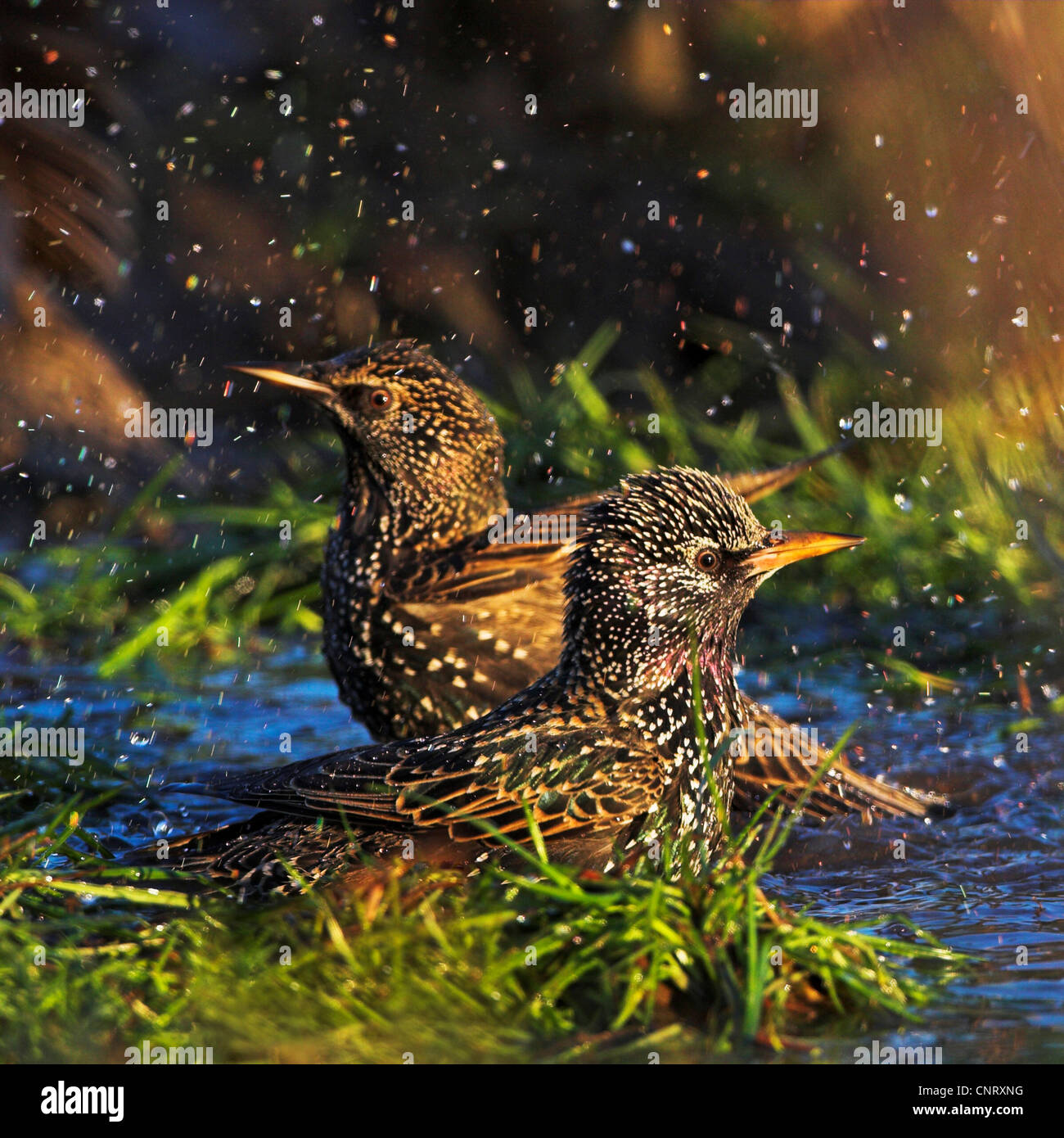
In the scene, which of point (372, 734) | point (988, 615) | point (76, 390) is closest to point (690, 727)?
point (372, 734)

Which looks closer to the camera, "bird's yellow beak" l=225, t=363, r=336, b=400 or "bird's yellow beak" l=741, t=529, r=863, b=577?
"bird's yellow beak" l=741, t=529, r=863, b=577

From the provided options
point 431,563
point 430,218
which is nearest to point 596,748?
point 431,563

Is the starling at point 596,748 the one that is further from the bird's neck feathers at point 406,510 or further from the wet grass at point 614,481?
the wet grass at point 614,481

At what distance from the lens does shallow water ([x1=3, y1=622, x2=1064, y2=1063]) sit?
3.14 m

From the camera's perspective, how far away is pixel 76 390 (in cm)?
750

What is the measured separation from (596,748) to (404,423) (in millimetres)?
1689

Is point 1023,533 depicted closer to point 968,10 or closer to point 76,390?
point 968,10

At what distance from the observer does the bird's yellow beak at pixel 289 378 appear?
4.78 m

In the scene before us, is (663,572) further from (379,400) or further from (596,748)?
(379,400)

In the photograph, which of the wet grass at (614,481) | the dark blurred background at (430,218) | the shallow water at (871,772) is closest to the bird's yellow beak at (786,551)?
the shallow water at (871,772)

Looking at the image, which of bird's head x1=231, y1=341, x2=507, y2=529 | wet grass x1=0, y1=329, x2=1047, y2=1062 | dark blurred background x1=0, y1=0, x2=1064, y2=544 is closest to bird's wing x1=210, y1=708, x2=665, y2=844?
wet grass x1=0, y1=329, x2=1047, y2=1062

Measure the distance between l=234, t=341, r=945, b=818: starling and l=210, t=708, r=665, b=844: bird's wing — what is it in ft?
2.66

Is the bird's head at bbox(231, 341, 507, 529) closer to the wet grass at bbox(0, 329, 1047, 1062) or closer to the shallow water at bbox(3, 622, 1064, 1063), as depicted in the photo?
the shallow water at bbox(3, 622, 1064, 1063)

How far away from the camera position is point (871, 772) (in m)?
4.73
